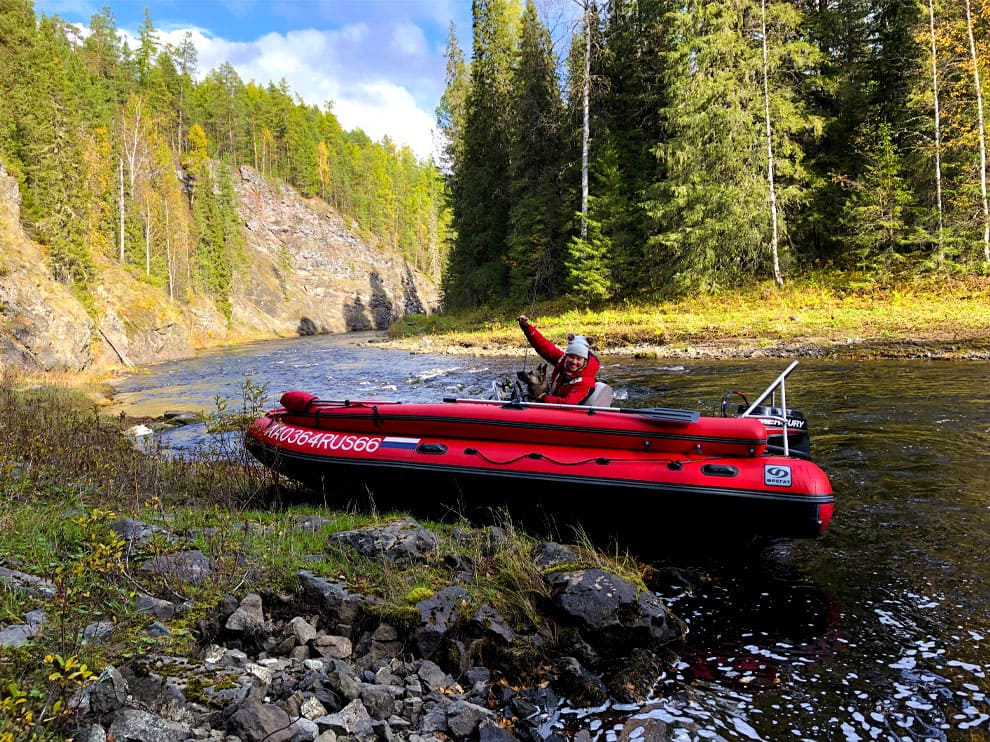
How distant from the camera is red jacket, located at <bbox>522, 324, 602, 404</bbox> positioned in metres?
6.65

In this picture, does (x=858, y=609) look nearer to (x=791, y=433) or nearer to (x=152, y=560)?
(x=791, y=433)

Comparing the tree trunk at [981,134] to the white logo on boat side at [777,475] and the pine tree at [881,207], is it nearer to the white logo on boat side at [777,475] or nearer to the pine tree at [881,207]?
the pine tree at [881,207]

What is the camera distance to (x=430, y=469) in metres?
6.16

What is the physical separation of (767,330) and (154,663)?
18.6 meters

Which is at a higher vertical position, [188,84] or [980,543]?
[188,84]

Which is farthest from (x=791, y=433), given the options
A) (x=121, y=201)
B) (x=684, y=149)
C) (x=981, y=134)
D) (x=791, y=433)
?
(x=121, y=201)

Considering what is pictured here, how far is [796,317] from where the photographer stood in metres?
19.4

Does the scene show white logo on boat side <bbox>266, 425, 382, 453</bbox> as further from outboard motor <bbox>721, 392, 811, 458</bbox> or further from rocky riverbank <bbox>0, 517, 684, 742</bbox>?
outboard motor <bbox>721, 392, 811, 458</bbox>

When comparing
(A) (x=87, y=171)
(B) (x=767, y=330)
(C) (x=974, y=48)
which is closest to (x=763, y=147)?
(C) (x=974, y=48)

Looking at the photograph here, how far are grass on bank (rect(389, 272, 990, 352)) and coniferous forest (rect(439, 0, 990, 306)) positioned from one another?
712mm

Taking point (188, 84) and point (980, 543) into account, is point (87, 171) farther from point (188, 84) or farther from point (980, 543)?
point (188, 84)

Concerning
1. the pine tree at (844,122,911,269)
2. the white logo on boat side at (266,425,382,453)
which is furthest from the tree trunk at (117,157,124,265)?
the pine tree at (844,122,911,269)

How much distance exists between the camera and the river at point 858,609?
330cm

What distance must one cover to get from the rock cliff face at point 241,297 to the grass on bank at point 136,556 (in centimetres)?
1368
